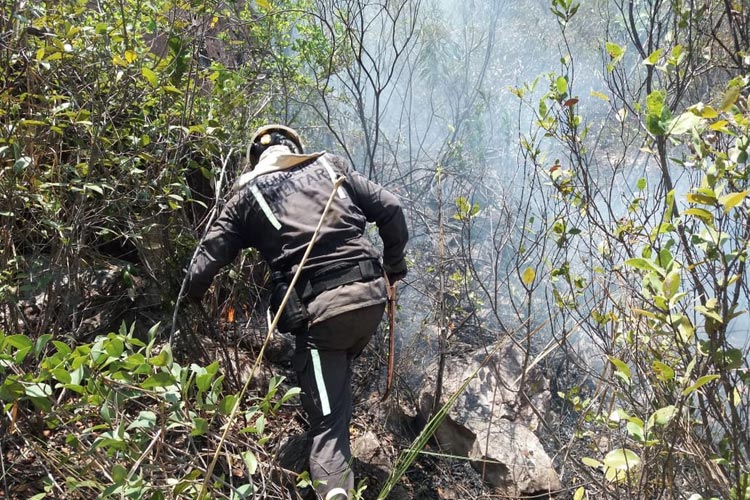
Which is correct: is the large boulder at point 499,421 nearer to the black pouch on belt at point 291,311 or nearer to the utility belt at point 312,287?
the utility belt at point 312,287

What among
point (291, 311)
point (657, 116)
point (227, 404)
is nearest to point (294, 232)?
point (291, 311)

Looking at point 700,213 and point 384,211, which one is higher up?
point 700,213

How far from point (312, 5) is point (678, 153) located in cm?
521

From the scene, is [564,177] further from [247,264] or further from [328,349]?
[247,264]

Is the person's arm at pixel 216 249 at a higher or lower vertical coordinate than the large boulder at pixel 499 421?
higher

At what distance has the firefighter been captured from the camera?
8.83 feet

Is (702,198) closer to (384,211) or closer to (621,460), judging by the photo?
(621,460)

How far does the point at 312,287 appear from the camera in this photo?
2738 millimetres

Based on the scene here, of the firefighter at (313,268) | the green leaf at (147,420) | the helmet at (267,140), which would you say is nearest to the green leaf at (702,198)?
the green leaf at (147,420)

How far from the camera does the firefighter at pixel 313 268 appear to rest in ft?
8.83

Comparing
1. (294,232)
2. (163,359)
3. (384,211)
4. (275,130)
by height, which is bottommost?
(163,359)

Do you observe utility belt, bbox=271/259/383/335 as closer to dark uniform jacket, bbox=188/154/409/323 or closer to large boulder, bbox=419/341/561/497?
dark uniform jacket, bbox=188/154/409/323

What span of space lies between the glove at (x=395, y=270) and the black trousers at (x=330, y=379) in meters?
0.42

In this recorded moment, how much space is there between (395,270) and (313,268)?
24.4 inches
